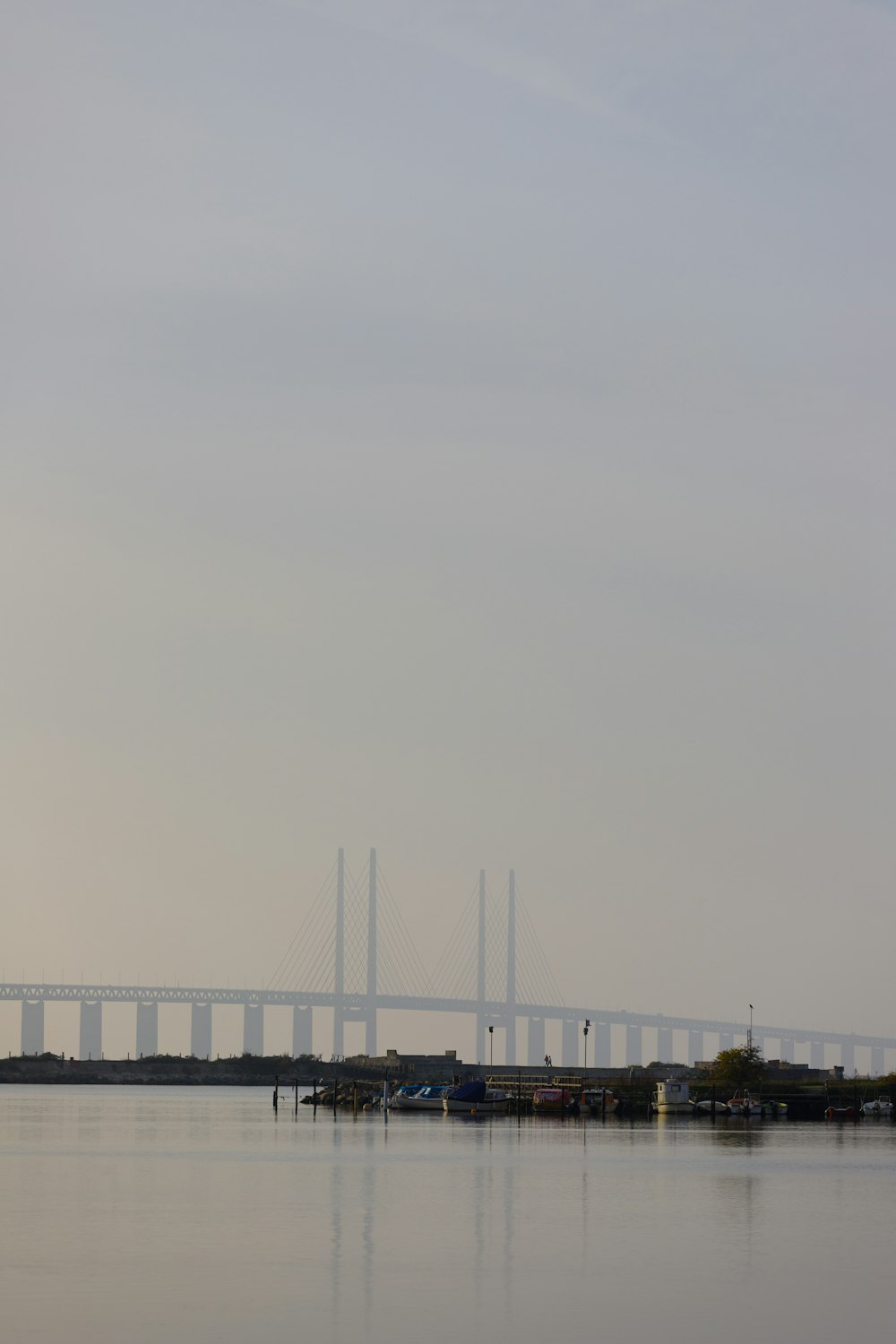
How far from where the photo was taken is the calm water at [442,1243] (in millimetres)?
24328

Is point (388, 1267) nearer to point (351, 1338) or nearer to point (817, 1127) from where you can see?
point (351, 1338)

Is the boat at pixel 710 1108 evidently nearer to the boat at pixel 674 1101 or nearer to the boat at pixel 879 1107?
the boat at pixel 674 1101

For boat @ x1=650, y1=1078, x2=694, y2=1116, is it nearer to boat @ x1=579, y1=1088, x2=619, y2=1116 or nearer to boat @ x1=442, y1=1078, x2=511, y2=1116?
→ boat @ x1=579, y1=1088, x2=619, y2=1116

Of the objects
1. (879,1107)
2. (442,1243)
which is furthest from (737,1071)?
(442,1243)

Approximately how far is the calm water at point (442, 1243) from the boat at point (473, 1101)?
3522cm

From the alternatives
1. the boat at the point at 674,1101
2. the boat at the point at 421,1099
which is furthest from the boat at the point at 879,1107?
the boat at the point at 421,1099

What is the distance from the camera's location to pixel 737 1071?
109312 mm

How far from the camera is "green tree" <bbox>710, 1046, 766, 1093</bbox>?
10856cm

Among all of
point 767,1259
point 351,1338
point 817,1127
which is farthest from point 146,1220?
point 817,1127

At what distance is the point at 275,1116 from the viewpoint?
314ft

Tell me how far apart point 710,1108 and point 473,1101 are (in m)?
12.0

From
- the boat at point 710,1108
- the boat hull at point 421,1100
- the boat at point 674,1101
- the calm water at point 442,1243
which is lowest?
the boat hull at point 421,1100

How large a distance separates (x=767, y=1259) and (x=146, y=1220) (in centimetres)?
1187

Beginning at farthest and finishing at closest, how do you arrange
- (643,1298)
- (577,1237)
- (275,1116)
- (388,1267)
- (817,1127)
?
(275,1116) → (817,1127) → (577,1237) → (388,1267) → (643,1298)
